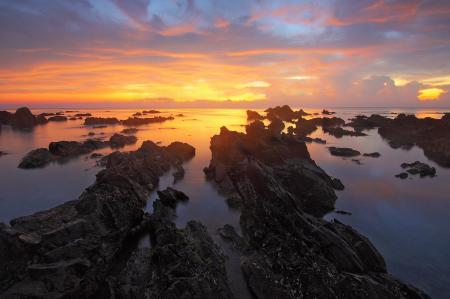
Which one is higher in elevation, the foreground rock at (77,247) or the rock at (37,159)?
the foreground rock at (77,247)

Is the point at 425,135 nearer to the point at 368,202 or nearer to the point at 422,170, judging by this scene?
the point at 422,170

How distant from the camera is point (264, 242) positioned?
2642 cm

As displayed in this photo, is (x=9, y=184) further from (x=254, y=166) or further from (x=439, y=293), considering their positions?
(x=439, y=293)

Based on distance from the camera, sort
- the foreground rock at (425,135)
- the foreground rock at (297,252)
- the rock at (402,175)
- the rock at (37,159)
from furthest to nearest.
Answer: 1. the foreground rock at (425,135)
2. the rock at (37,159)
3. the rock at (402,175)
4. the foreground rock at (297,252)

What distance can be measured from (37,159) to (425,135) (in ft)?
430

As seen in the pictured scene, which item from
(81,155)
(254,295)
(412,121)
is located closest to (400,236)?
(254,295)

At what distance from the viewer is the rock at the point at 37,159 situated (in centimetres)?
7369

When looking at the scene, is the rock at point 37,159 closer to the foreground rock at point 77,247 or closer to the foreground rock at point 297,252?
the foreground rock at point 77,247

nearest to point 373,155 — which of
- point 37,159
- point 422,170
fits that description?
Answer: point 422,170

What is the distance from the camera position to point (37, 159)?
248 ft

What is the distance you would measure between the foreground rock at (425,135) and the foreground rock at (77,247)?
79.2 metres

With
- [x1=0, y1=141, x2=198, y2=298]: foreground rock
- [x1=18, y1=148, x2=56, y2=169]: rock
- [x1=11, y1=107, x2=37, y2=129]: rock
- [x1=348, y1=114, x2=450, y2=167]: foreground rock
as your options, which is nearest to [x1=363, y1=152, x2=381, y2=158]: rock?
[x1=348, y1=114, x2=450, y2=167]: foreground rock

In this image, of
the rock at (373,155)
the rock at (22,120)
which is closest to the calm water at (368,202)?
the rock at (373,155)

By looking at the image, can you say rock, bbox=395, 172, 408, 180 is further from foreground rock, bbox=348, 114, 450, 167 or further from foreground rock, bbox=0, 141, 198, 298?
foreground rock, bbox=0, 141, 198, 298
